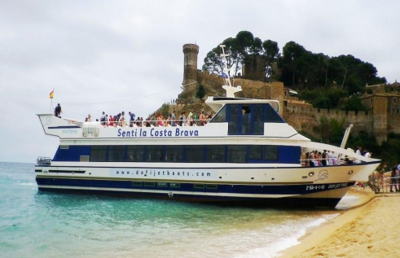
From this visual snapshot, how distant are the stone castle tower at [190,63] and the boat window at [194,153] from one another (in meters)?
50.7

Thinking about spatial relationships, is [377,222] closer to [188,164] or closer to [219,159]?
[219,159]

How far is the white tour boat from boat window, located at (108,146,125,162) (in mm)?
46

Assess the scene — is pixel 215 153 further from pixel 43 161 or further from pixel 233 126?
pixel 43 161

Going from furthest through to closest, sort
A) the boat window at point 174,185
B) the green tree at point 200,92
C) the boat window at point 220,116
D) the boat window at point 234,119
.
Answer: the green tree at point 200,92, the boat window at point 174,185, the boat window at point 220,116, the boat window at point 234,119

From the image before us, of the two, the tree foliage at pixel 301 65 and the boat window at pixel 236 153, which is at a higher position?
the tree foliage at pixel 301 65

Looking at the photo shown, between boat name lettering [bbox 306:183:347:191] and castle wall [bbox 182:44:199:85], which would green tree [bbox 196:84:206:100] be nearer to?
castle wall [bbox 182:44:199:85]

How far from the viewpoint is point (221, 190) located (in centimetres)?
1517

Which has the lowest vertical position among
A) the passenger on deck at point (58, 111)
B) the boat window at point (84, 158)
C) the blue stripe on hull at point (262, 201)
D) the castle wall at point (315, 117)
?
the blue stripe on hull at point (262, 201)

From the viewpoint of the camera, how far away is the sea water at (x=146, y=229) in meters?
8.32

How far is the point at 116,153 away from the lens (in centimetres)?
1738

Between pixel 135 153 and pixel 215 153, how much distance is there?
3868 mm

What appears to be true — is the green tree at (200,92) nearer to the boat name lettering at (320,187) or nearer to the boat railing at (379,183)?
the boat railing at (379,183)

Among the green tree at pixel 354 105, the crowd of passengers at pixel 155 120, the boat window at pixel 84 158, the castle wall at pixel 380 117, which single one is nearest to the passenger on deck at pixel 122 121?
the crowd of passengers at pixel 155 120

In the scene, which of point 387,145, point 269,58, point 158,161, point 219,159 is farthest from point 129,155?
point 269,58
